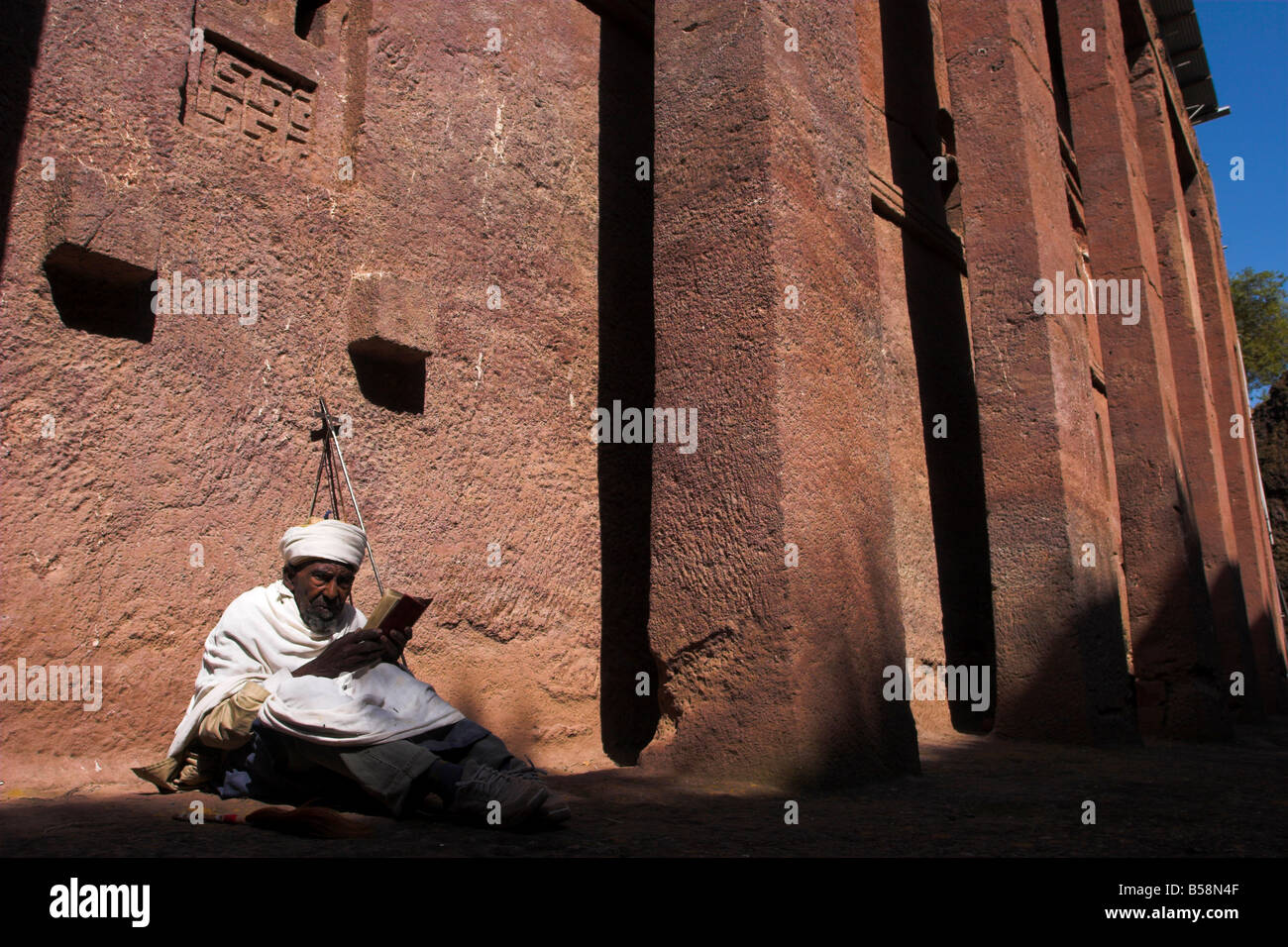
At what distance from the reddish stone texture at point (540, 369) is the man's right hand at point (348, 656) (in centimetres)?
84

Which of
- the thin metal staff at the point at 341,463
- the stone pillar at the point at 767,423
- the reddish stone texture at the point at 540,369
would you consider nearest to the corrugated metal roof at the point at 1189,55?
the reddish stone texture at the point at 540,369

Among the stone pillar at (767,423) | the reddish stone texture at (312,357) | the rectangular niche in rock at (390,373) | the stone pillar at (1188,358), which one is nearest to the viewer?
the reddish stone texture at (312,357)

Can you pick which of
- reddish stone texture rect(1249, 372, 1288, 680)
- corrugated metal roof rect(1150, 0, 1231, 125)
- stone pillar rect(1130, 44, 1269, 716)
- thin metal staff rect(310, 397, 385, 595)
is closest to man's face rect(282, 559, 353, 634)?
thin metal staff rect(310, 397, 385, 595)

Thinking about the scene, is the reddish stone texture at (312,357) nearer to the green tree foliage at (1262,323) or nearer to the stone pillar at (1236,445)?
the stone pillar at (1236,445)

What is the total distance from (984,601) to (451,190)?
5129 millimetres

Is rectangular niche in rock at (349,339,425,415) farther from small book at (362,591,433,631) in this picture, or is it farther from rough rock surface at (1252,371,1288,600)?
rough rock surface at (1252,371,1288,600)

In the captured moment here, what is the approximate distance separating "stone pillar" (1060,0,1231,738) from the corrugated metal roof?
17.1ft

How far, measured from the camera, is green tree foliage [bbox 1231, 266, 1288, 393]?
91.8 feet

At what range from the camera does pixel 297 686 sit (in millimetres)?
3025

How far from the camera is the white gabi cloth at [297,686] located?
2.99m

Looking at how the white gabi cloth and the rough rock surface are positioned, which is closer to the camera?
the white gabi cloth

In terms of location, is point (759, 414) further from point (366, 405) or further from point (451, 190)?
point (451, 190)

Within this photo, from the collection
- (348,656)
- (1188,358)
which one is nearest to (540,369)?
(348,656)

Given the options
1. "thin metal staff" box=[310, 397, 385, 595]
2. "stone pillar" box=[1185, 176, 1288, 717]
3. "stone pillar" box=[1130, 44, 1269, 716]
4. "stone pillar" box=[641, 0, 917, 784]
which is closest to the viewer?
"stone pillar" box=[641, 0, 917, 784]
